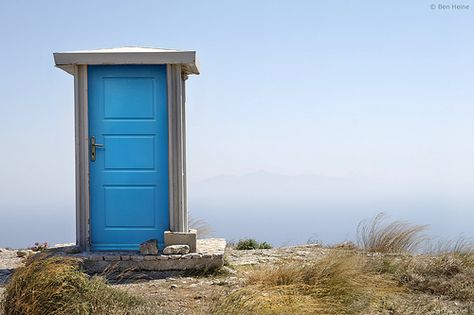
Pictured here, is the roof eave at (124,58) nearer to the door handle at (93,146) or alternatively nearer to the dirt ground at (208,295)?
the door handle at (93,146)

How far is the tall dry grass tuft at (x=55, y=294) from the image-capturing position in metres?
5.37

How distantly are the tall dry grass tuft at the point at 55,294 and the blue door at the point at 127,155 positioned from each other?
8.60ft

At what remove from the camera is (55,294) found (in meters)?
5.45

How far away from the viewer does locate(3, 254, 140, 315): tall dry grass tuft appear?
537 cm

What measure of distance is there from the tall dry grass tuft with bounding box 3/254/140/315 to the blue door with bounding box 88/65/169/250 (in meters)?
2.62

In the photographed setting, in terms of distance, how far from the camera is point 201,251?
817cm

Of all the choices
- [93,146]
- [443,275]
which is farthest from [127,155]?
[443,275]

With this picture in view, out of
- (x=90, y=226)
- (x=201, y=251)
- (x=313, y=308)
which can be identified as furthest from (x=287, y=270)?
(x=90, y=226)

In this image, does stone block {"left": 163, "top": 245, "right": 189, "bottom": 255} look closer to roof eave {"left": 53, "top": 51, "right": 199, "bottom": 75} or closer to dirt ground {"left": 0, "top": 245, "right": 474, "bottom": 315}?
dirt ground {"left": 0, "top": 245, "right": 474, "bottom": 315}

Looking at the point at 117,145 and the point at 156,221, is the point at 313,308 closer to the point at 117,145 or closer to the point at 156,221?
the point at 156,221

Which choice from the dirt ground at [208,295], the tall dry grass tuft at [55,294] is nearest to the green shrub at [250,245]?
the dirt ground at [208,295]

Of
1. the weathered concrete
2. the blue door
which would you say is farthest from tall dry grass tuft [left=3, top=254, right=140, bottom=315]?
the blue door

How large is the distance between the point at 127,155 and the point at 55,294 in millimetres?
3157

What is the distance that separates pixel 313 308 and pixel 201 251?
2.72 m
